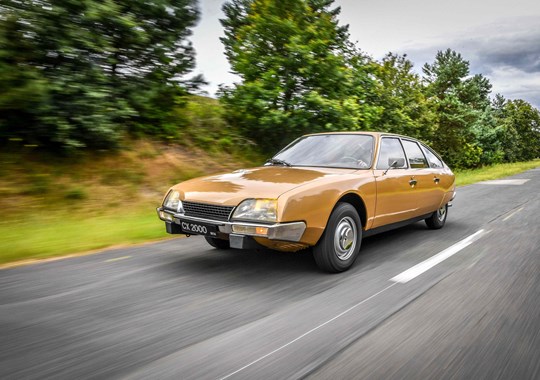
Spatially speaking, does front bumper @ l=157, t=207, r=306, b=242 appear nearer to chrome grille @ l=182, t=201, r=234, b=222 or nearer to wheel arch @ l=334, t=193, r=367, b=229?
chrome grille @ l=182, t=201, r=234, b=222

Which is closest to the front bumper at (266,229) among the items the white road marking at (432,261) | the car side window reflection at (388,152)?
the white road marking at (432,261)

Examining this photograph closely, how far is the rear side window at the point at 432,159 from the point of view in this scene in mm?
6648

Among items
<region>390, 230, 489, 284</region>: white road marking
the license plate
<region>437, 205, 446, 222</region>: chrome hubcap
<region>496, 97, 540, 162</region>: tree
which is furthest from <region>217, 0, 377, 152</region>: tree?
<region>496, 97, 540, 162</region>: tree

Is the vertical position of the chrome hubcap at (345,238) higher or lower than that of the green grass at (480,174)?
higher

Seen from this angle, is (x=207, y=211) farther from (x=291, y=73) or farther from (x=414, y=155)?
(x=291, y=73)

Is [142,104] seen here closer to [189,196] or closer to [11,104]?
[11,104]

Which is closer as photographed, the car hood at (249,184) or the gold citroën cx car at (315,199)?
the gold citroën cx car at (315,199)

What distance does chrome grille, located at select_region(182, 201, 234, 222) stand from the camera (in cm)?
391

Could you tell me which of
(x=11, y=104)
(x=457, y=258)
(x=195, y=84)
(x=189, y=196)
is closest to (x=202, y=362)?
(x=189, y=196)

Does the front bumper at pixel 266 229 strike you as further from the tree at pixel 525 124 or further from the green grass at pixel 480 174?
the tree at pixel 525 124

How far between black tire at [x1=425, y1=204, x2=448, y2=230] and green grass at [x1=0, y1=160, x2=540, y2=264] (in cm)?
416

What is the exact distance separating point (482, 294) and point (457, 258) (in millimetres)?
1311

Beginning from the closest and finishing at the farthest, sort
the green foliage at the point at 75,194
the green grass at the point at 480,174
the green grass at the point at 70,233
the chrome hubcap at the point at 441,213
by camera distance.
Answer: the green grass at the point at 70,233, the chrome hubcap at the point at 441,213, the green foliage at the point at 75,194, the green grass at the point at 480,174

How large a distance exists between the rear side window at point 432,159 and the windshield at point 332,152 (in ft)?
5.82
